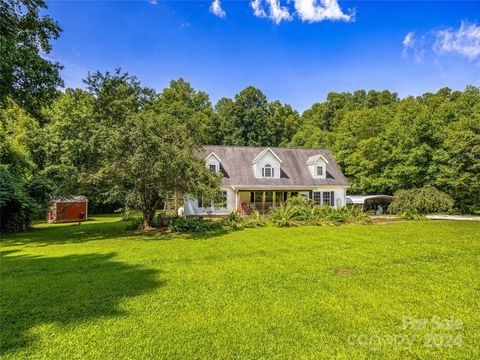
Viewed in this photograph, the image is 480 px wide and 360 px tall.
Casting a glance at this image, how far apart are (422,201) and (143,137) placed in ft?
81.1

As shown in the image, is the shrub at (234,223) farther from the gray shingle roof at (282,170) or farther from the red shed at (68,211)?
the red shed at (68,211)

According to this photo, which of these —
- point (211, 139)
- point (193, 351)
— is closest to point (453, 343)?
point (193, 351)

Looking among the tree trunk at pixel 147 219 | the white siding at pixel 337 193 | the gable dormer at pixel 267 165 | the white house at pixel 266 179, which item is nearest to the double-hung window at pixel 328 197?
the white house at pixel 266 179

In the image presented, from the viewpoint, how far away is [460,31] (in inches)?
567

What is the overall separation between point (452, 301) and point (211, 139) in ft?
150

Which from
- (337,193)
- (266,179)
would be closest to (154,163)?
(266,179)

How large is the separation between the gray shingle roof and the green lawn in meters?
14.1

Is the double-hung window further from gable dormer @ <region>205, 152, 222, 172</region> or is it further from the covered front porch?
gable dormer @ <region>205, 152, 222, 172</region>

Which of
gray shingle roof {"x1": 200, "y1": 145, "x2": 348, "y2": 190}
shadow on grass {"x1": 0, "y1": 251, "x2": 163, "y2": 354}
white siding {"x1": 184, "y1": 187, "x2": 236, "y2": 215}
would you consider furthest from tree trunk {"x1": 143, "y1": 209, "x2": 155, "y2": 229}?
gray shingle roof {"x1": 200, "y1": 145, "x2": 348, "y2": 190}

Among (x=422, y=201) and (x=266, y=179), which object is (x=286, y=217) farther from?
(x=422, y=201)

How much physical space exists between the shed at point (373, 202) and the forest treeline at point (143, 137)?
252 centimetres

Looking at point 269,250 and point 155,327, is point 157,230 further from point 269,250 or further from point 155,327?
point 155,327

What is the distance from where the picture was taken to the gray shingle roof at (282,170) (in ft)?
78.1

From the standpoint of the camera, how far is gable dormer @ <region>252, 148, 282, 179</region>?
24.3 meters
